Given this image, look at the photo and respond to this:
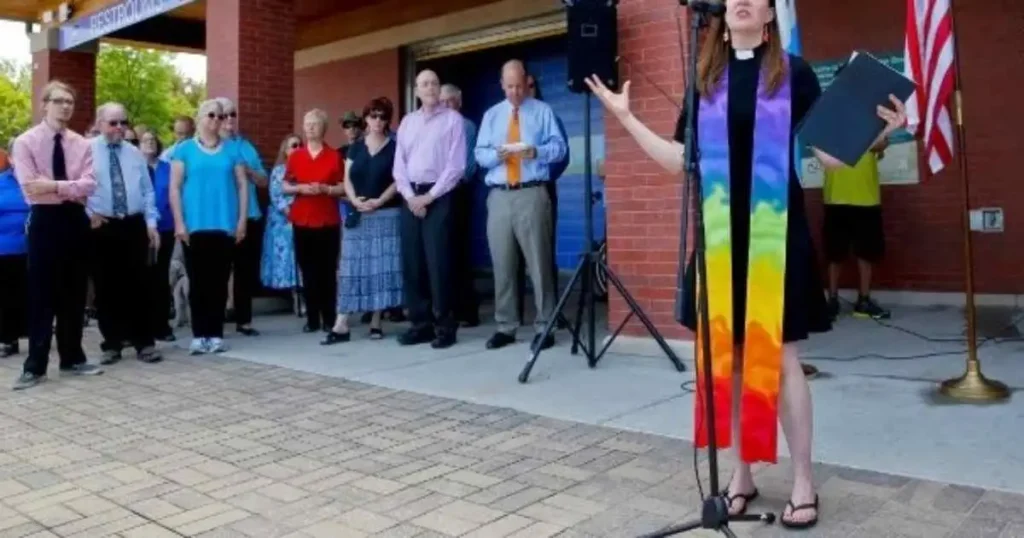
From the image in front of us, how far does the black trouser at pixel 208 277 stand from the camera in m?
6.58

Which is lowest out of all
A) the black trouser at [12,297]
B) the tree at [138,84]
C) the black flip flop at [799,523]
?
the black flip flop at [799,523]

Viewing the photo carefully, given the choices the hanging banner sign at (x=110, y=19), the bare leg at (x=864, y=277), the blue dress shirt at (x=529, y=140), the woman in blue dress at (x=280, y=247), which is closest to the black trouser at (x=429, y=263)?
the blue dress shirt at (x=529, y=140)

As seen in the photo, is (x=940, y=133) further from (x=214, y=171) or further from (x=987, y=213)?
(x=214, y=171)

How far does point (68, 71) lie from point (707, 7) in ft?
39.1

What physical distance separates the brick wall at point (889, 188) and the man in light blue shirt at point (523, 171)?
489 millimetres

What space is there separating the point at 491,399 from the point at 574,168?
5787mm

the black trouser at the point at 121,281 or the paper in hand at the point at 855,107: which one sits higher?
the paper in hand at the point at 855,107

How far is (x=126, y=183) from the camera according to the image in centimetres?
627

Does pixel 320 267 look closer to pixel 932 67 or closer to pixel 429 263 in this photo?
pixel 429 263

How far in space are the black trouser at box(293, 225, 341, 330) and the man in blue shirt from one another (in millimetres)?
1043

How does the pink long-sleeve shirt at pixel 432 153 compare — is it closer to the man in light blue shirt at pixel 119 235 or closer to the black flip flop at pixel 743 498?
the man in light blue shirt at pixel 119 235

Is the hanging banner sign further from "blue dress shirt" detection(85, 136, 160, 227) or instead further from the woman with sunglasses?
the woman with sunglasses

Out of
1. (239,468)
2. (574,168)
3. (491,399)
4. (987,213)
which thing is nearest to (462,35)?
(574,168)

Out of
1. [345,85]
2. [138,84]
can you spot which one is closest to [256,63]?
[345,85]
